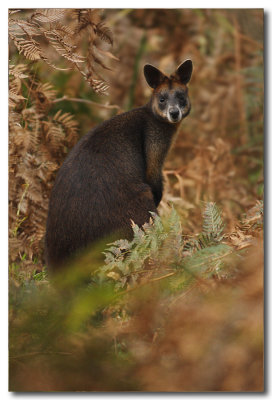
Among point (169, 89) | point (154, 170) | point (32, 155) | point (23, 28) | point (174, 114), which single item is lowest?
point (154, 170)

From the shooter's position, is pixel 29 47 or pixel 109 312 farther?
pixel 29 47

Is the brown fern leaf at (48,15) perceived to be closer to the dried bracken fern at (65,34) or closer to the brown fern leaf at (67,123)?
the dried bracken fern at (65,34)

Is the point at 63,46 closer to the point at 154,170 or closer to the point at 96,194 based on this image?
the point at 96,194

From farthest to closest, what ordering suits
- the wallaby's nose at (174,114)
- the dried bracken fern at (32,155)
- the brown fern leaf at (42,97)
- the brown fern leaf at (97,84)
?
1. the brown fern leaf at (42,97)
2. the wallaby's nose at (174,114)
3. the dried bracken fern at (32,155)
4. the brown fern leaf at (97,84)

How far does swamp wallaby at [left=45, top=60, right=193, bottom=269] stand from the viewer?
3.78 meters

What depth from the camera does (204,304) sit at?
2146mm

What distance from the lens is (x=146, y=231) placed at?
3045 millimetres

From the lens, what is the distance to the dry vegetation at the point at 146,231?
2.20 m

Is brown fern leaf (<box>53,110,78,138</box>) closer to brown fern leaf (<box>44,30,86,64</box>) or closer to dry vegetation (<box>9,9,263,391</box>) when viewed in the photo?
dry vegetation (<box>9,9,263,391</box>)

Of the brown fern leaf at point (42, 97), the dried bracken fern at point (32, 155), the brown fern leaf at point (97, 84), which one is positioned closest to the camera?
the brown fern leaf at point (97, 84)

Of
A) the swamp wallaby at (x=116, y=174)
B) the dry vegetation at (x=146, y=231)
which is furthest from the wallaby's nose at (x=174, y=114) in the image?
the dry vegetation at (x=146, y=231)

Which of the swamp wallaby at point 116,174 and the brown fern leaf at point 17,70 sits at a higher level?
the brown fern leaf at point 17,70

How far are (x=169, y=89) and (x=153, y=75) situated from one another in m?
0.18

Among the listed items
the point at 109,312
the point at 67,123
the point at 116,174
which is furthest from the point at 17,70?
the point at 109,312
